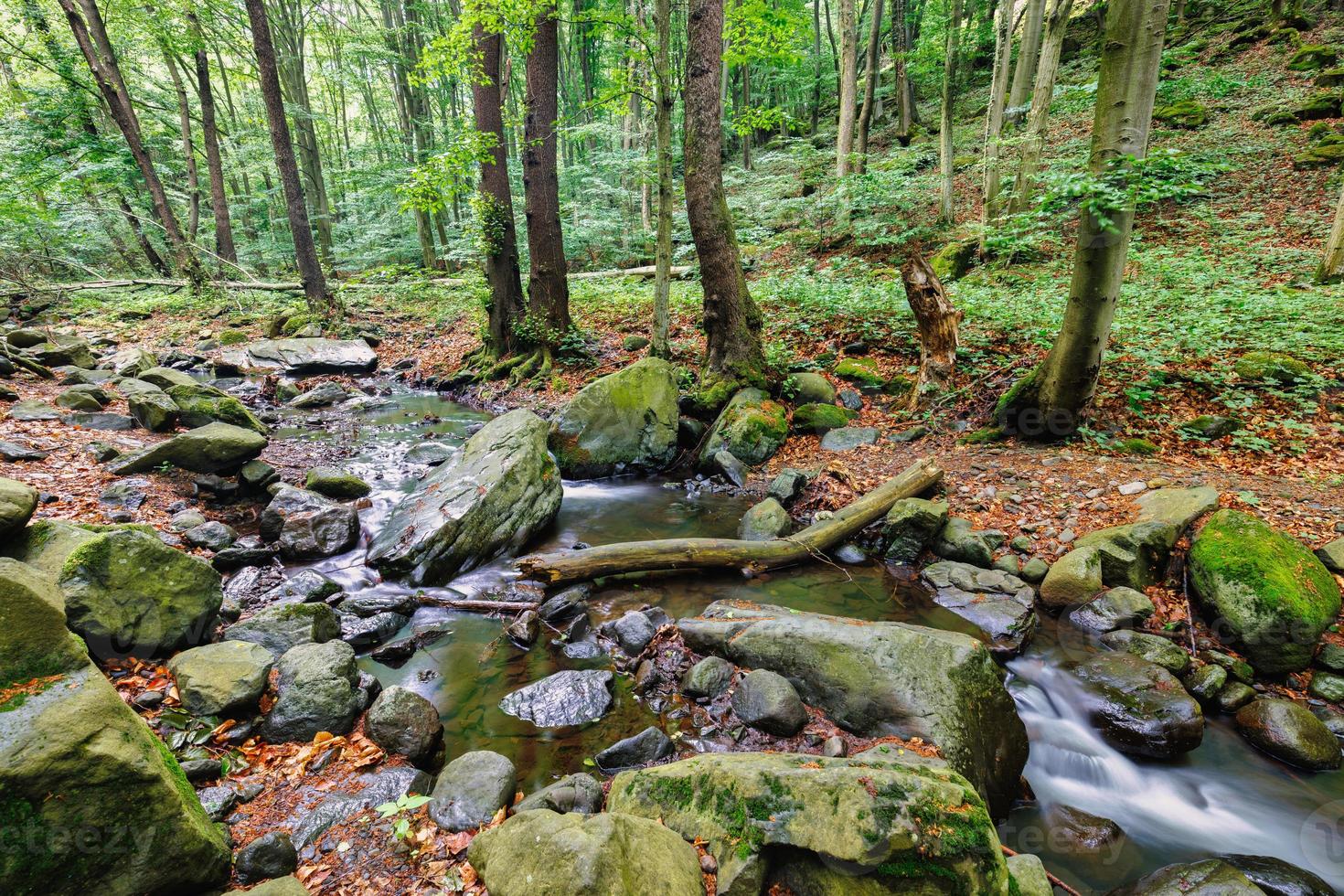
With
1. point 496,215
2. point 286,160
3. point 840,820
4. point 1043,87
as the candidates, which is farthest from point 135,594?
point 1043,87

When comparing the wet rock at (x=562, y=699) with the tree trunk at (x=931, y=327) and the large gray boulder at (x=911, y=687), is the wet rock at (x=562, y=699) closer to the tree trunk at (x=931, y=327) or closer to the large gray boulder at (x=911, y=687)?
the large gray boulder at (x=911, y=687)

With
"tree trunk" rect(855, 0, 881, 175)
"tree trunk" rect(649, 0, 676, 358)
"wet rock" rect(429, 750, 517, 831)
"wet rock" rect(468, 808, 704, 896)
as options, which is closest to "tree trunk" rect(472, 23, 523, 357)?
"tree trunk" rect(649, 0, 676, 358)

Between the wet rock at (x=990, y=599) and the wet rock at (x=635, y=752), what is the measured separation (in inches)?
120

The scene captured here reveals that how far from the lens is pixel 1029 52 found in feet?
43.5

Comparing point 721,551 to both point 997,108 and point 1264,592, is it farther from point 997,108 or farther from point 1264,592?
point 997,108

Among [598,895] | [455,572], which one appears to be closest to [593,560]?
[455,572]

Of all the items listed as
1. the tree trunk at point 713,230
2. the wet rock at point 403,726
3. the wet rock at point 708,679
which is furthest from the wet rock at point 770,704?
the tree trunk at point 713,230

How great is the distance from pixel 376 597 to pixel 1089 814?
19.3 ft

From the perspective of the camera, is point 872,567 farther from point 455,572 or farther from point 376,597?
point 376,597

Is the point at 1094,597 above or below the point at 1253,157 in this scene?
→ below

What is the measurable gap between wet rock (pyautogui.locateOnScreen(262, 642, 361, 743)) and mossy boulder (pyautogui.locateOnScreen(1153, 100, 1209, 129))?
25.2m

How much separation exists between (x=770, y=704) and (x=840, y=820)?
1.46 metres

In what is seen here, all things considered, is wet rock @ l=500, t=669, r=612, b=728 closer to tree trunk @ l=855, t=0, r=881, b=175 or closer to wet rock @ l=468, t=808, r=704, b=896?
wet rock @ l=468, t=808, r=704, b=896

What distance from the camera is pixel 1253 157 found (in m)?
14.7
